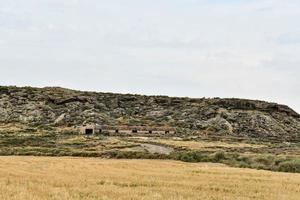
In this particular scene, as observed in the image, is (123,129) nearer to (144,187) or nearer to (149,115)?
(149,115)

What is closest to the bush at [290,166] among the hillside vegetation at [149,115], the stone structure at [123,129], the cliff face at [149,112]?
the hillside vegetation at [149,115]

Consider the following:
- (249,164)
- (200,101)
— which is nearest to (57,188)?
(249,164)

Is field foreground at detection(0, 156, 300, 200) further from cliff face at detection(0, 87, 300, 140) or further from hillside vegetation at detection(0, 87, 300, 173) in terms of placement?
cliff face at detection(0, 87, 300, 140)

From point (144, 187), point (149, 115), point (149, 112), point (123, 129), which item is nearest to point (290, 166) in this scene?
point (144, 187)

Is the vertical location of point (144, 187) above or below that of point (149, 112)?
below

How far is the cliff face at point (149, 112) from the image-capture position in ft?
473

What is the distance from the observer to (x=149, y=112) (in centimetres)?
16112

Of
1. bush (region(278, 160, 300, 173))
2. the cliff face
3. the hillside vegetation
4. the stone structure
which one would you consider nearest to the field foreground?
bush (region(278, 160, 300, 173))

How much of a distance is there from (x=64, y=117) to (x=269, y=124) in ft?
163

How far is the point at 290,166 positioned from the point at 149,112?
109 metres

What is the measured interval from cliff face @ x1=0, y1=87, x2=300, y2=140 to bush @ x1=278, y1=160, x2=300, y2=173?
262ft

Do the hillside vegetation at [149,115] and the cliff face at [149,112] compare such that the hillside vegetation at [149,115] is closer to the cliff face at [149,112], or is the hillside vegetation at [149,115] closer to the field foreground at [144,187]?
the cliff face at [149,112]

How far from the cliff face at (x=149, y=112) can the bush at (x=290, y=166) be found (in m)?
79.9

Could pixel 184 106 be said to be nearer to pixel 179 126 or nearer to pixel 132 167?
pixel 179 126
